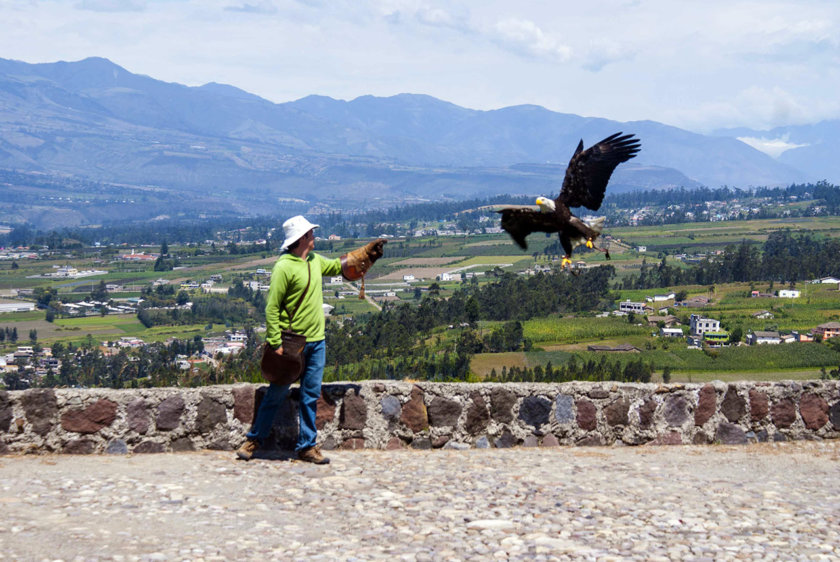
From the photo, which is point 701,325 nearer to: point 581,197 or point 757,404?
point 757,404

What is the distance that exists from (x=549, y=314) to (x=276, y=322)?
46.5m

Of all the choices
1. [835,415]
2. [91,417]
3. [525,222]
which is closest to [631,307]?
[835,415]

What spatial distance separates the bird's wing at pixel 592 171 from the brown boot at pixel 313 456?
3.10m

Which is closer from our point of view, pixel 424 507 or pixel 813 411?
pixel 424 507

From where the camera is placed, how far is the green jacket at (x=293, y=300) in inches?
293

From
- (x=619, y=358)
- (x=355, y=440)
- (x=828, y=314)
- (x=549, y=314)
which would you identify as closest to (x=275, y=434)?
(x=355, y=440)

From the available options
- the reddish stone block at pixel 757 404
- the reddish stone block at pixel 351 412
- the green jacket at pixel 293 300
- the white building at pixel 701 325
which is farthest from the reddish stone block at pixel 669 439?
the white building at pixel 701 325

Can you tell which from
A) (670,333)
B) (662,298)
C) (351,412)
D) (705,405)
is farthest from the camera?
(662,298)

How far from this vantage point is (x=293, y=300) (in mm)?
7520

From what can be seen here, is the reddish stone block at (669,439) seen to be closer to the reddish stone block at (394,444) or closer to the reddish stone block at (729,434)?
the reddish stone block at (729,434)

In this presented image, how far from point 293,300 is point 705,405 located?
4166 millimetres

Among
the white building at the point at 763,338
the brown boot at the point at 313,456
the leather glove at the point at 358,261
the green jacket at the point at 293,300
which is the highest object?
the leather glove at the point at 358,261

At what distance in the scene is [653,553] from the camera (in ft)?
17.7

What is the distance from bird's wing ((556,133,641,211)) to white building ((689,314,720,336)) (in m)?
37.0
